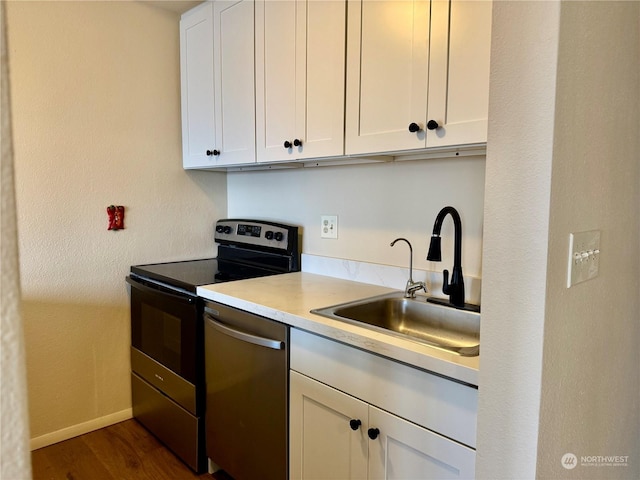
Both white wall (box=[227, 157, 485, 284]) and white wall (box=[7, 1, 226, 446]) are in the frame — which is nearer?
white wall (box=[227, 157, 485, 284])

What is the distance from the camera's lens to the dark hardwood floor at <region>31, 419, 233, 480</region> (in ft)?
6.50

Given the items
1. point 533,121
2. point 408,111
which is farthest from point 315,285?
point 533,121

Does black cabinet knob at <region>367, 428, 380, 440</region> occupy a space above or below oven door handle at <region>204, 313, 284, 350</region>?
below

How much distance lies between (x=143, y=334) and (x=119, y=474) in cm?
64

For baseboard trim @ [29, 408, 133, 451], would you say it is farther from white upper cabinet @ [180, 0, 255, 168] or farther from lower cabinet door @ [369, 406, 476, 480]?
lower cabinet door @ [369, 406, 476, 480]

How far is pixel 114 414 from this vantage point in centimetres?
244

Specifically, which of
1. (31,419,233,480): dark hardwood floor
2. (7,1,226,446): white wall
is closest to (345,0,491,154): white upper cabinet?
(7,1,226,446): white wall

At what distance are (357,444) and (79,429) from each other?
173cm

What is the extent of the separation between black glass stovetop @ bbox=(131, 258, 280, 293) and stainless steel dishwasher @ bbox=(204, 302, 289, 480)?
21 centimetres

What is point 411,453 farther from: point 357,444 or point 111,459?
Answer: point 111,459

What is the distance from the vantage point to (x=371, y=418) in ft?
4.17

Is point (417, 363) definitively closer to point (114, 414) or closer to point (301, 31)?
point (301, 31)

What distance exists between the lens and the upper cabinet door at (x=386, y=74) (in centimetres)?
142

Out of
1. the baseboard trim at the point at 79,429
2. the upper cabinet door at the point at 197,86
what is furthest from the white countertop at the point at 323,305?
the baseboard trim at the point at 79,429
